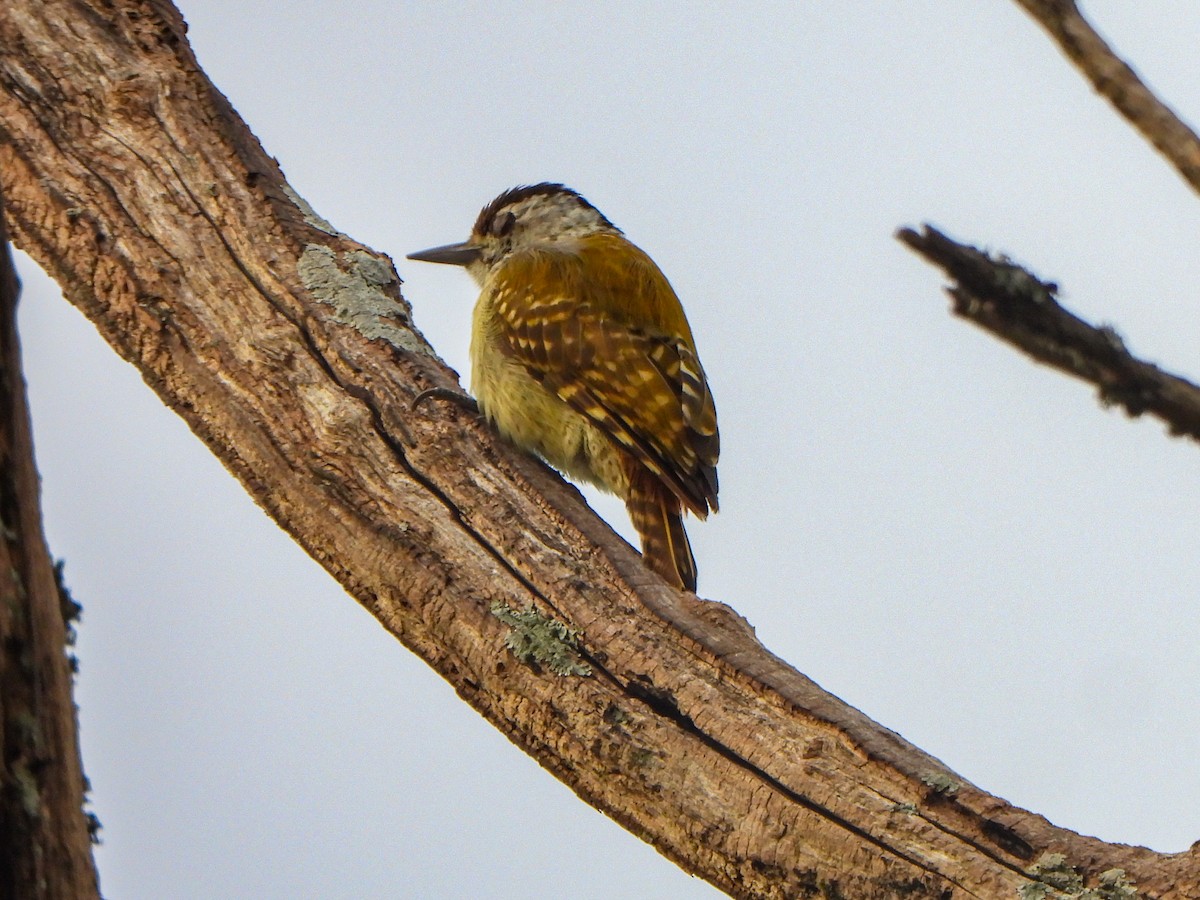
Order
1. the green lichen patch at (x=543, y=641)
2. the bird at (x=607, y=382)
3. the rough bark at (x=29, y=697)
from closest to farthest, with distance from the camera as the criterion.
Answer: the rough bark at (x=29, y=697)
the green lichen patch at (x=543, y=641)
the bird at (x=607, y=382)

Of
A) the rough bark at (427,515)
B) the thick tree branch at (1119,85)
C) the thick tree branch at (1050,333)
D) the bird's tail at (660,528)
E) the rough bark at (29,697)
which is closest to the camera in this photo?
the thick tree branch at (1050,333)

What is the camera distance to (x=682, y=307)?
630cm

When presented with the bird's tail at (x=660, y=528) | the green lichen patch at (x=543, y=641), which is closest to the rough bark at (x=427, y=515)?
the green lichen patch at (x=543, y=641)

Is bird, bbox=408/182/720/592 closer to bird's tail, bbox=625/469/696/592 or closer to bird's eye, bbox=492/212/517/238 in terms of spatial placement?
bird's tail, bbox=625/469/696/592

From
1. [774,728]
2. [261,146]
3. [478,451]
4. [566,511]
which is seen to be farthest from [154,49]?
[774,728]

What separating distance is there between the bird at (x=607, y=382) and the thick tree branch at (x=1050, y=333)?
3218 mm

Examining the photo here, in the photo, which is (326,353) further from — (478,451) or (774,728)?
(774,728)

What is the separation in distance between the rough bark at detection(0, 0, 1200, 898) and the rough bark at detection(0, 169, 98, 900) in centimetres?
161

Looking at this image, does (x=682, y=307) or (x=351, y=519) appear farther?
(x=682, y=307)

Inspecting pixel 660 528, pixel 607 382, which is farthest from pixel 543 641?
pixel 607 382

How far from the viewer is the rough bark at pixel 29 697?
1724mm

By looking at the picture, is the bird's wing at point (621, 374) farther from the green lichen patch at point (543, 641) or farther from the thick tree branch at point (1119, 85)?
the thick tree branch at point (1119, 85)

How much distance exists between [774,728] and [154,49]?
295 cm

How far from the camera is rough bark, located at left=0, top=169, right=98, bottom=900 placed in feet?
5.65
